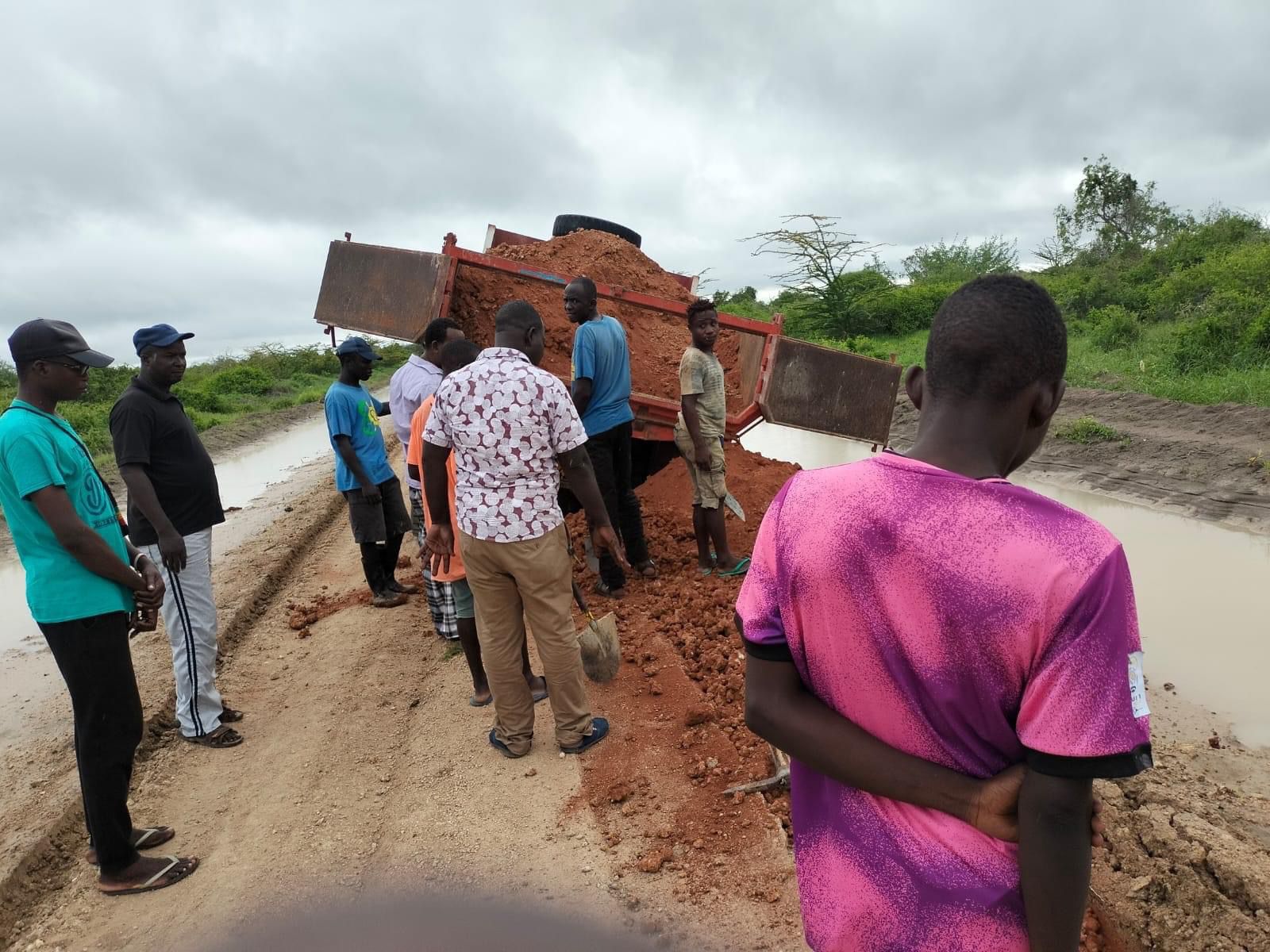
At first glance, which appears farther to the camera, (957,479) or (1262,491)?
(1262,491)

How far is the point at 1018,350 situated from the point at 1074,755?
1.73ft

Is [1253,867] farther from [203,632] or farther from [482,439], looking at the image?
[203,632]

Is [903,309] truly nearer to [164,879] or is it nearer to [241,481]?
[241,481]

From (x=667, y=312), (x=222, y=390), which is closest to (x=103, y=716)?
(x=667, y=312)

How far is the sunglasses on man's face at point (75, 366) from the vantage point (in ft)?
8.92

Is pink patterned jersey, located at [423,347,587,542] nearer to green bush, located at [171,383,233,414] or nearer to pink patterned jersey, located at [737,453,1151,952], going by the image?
pink patterned jersey, located at [737,453,1151,952]

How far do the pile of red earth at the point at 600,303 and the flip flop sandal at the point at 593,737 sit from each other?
295 cm

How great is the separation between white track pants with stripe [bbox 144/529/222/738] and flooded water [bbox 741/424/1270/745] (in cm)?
424

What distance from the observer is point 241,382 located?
1244 inches

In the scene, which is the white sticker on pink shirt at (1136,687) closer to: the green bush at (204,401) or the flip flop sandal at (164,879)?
the flip flop sandal at (164,879)

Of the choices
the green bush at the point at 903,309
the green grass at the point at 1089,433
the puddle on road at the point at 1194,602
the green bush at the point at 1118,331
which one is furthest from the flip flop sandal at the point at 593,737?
the green bush at the point at 903,309

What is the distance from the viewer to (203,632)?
12.4 feet

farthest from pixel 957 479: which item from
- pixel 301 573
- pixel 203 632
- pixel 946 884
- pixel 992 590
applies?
pixel 301 573

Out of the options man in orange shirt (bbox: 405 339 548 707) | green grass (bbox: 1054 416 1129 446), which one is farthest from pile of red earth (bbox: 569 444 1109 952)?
green grass (bbox: 1054 416 1129 446)
